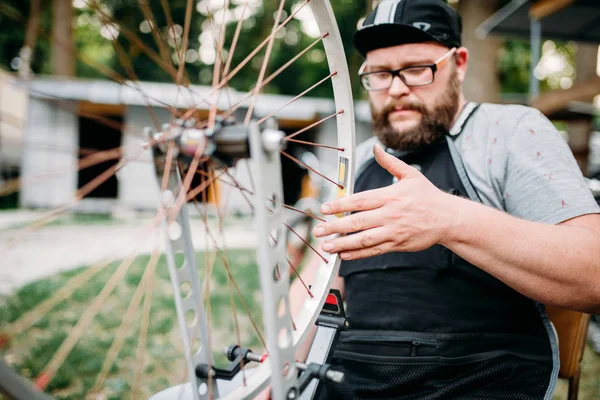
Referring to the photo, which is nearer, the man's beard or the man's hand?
the man's hand

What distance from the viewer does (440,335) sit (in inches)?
48.5

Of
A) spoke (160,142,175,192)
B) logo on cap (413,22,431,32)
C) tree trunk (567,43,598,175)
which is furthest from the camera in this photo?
tree trunk (567,43,598,175)

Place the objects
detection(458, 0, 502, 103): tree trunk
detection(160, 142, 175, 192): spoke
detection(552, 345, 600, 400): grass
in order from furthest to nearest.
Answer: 1. detection(458, 0, 502, 103): tree trunk
2. detection(552, 345, 600, 400): grass
3. detection(160, 142, 175, 192): spoke

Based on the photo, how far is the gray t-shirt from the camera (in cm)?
111

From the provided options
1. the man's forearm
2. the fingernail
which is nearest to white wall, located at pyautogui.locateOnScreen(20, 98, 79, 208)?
the fingernail

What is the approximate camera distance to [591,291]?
3.36 feet

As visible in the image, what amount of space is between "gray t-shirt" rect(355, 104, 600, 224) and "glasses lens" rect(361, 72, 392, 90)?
11.0 inches

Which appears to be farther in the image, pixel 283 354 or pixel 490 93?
pixel 490 93

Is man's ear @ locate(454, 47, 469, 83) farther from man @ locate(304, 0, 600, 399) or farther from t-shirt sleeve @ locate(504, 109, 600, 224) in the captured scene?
t-shirt sleeve @ locate(504, 109, 600, 224)

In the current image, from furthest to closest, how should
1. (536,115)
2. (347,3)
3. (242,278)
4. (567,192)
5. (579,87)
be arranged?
(347,3), (242,278), (579,87), (536,115), (567,192)

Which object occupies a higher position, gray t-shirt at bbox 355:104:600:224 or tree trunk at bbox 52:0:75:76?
tree trunk at bbox 52:0:75:76

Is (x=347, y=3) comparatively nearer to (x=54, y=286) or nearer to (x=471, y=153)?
(x=54, y=286)

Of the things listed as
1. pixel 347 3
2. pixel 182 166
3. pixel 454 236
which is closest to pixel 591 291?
pixel 454 236

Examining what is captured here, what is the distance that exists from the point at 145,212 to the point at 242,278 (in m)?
7.78
